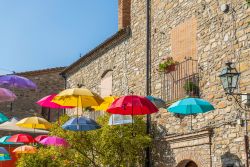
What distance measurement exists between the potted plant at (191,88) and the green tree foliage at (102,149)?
2.00 metres

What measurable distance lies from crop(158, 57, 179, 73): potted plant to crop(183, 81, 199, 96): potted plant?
114cm

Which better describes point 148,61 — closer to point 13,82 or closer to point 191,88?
point 191,88

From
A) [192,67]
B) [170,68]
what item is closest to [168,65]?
[170,68]

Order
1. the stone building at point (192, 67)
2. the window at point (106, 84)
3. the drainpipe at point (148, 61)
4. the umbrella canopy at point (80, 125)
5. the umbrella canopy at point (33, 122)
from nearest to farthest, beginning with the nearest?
1. the stone building at point (192, 67)
2. the umbrella canopy at point (80, 125)
3. the drainpipe at point (148, 61)
4. the umbrella canopy at point (33, 122)
5. the window at point (106, 84)

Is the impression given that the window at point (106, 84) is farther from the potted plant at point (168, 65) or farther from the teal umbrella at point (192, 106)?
the teal umbrella at point (192, 106)

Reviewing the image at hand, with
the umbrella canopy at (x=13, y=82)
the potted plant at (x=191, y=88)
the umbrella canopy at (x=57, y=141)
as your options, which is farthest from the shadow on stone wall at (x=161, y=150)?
the umbrella canopy at (x=13, y=82)

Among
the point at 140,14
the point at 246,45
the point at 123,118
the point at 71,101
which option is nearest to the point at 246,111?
the point at 246,45

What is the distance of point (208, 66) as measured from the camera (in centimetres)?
1112

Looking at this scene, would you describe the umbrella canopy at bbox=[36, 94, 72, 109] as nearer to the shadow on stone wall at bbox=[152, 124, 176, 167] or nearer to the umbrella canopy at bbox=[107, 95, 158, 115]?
the umbrella canopy at bbox=[107, 95, 158, 115]

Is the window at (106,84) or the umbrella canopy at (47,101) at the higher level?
the window at (106,84)

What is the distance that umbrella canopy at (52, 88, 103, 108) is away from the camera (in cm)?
1039

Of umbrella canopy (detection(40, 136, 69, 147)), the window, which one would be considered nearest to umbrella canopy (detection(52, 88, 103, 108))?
umbrella canopy (detection(40, 136, 69, 147))

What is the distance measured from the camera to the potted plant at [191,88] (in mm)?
11414

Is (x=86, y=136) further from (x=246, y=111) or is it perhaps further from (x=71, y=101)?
(x=246, y=111)
